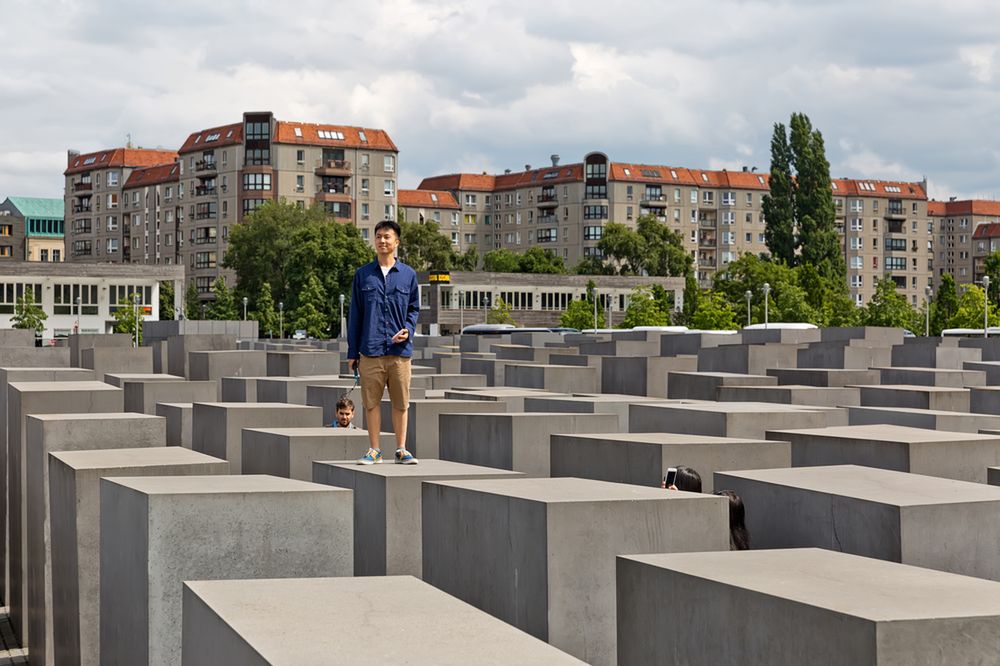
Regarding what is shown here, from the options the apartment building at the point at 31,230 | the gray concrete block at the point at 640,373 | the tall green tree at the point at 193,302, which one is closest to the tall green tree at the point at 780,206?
the tall green tree at the point at 193,302

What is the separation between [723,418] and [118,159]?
13733cm

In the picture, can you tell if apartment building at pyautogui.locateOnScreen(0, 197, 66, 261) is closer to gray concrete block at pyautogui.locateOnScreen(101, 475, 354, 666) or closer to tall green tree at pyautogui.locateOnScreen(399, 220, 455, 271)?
tall green tree at pyautogui.locateOnScreen(399, 220, 455, 271)

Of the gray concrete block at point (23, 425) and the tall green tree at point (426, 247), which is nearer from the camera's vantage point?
the gray concrete block at point (23, 425)

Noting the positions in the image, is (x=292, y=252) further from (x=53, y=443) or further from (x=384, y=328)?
(x=384, y=328)

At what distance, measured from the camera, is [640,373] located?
2123cm

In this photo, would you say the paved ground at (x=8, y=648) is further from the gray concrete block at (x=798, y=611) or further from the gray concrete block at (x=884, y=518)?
the gray concrete block at (x=798, y=611)

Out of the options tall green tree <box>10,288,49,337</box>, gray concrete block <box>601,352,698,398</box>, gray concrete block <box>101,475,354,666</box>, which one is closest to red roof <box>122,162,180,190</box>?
tall green tree <box>10,288,49,337</box>

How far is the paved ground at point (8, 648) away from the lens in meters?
12.9

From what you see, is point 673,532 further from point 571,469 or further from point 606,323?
point 606,323

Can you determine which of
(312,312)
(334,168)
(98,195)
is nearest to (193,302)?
(334,168)

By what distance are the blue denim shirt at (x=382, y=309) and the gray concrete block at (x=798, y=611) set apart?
3385 millimetres

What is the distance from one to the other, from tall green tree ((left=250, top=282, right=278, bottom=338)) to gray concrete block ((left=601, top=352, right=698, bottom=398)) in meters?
77.9

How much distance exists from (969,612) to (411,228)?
115 metres

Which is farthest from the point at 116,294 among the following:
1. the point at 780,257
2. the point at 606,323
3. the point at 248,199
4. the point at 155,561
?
the point at 155,561
